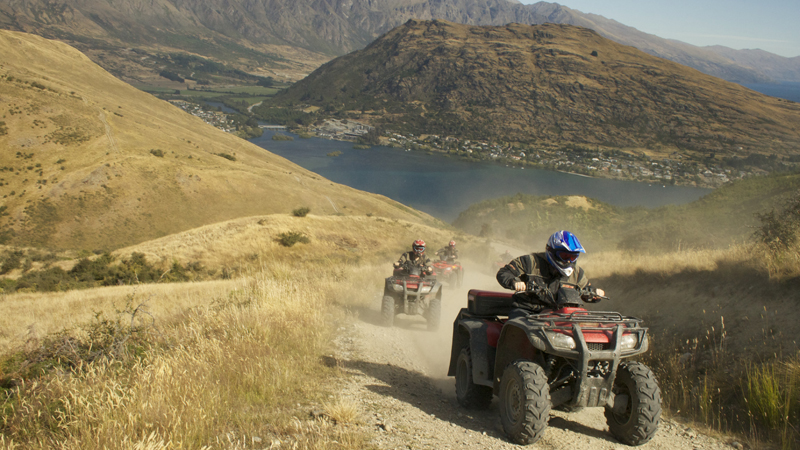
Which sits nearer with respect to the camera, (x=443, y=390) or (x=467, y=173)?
(x=443, y=390)

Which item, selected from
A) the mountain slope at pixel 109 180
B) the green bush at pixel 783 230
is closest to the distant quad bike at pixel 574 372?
the green bush at pixel 783 230

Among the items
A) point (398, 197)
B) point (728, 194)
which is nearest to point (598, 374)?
point (728, 194)

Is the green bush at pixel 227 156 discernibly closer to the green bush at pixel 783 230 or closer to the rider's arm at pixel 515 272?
the green bush at pixel 783 230

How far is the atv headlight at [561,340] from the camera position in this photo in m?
4.09

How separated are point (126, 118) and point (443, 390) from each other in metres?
77.4

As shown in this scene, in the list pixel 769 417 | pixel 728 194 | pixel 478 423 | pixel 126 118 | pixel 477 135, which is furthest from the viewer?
pixel 477 135

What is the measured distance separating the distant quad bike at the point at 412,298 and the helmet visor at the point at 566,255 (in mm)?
5411

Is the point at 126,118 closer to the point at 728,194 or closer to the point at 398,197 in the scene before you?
the point at 398,197

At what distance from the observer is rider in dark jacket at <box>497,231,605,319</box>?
16.4 feet

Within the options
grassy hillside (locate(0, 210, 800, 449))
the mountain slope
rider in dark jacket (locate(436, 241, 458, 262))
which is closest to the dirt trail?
grassy hillside (locate(0, 210, 800, 449))

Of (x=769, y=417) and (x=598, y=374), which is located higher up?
(x=598, y=374)

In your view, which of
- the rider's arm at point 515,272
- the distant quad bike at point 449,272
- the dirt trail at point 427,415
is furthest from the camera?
the distant quad bike at point 449,272

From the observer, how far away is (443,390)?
6367 millimetres

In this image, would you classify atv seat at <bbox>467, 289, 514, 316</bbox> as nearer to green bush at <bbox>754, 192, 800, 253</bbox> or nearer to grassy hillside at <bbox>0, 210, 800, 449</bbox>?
grassy hillside at <bbox>0, 210, 800, 449</bbox>
